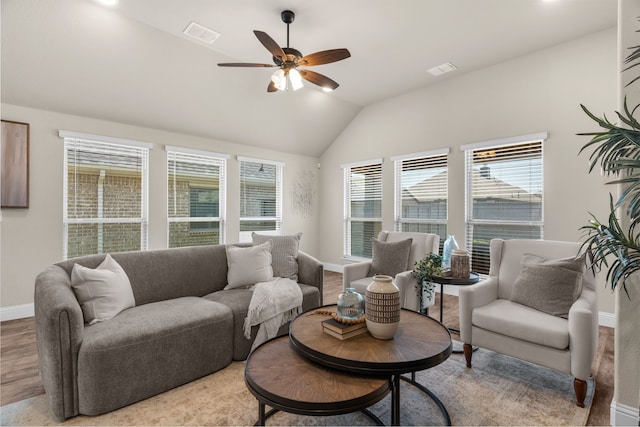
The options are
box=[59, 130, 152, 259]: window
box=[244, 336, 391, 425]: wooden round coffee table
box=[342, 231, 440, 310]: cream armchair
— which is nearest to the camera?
box=[244, 336, 391, 425]: wooden round coffee table

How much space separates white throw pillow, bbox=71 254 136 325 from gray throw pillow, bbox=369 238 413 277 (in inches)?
97.9

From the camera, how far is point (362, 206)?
611cm

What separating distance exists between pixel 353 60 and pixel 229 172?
2.73 meters

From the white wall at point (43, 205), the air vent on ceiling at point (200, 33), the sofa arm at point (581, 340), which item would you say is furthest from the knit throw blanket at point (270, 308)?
the air vent on ceiling at point (200, 33)

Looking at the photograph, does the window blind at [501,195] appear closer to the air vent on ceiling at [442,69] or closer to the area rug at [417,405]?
the air vent on ceiling at [442,69]

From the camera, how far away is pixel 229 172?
17.6 ft

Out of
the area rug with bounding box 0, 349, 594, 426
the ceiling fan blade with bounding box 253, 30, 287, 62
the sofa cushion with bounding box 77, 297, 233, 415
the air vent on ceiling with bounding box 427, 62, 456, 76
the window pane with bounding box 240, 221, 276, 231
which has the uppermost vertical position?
the air vent on ceiling with bounding box 427, 62, 456, 76

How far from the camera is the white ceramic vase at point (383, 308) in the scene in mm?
1768

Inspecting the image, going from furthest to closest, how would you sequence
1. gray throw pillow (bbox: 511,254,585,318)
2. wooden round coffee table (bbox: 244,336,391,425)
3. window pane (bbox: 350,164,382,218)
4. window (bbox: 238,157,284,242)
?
1. window pane (bbox: 350,164,382,218)
2. window (bbox: 238,157,284,242)
3. gray throw pillow (bbox: 511,254,585,318)
4. wooden round coffee table (bbox: 244,336,391,425)

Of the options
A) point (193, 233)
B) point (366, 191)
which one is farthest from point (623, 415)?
A: point (193, 233)

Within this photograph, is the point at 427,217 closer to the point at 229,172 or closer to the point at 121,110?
the point at 229,172

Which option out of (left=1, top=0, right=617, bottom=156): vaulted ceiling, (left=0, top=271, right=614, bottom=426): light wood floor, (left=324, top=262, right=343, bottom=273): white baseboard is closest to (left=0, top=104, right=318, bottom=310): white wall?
(left=1, top=0, right=617, bottom=156): vaulted ceiling

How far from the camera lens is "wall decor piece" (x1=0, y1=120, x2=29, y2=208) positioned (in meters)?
3.40

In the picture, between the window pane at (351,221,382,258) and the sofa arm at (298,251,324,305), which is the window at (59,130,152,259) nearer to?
the sofa arm at (298,251,324,305)
